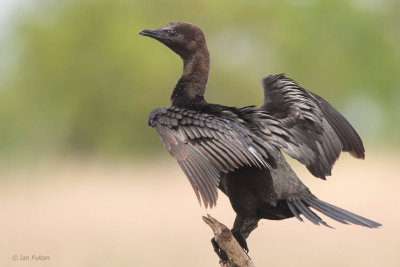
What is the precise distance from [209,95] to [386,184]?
57.6 feet

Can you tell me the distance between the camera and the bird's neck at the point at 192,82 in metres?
6.35

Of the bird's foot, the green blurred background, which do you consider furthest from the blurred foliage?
the bird's foot

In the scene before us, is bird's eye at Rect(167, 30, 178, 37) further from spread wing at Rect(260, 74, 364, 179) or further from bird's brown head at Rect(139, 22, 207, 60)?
spread wing at Rect(260, 74, 364, 179)

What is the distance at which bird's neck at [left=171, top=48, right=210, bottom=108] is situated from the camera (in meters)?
6.35

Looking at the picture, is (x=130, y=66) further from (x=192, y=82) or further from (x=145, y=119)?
(x=192, y=82)

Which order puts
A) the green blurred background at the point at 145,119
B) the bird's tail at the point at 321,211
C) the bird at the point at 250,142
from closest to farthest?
the bird at the point at 250,142 < the bird's tail at the point at 321,211 < the green blurred background at the point at 145,119

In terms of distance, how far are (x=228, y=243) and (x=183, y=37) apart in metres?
1.95

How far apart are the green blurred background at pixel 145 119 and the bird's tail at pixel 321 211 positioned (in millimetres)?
3969

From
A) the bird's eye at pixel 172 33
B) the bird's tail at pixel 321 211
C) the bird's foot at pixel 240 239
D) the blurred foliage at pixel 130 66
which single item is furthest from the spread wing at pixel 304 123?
the blurred foliage at pixel 130 66

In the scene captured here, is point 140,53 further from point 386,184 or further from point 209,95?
point 386,184

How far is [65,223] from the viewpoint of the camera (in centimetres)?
1173

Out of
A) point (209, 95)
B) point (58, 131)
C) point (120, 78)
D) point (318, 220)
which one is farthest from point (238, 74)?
point (318, 220)

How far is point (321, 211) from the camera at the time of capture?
5.75 meters

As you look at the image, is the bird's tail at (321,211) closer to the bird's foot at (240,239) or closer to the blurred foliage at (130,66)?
the bird's foot at (240,239)
